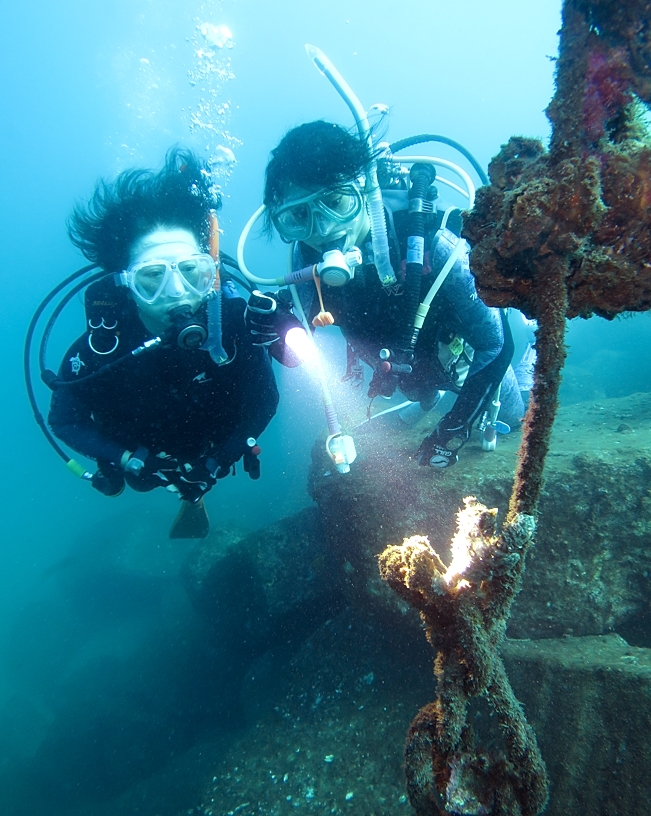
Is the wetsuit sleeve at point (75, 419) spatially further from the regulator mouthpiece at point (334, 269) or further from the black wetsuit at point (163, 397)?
the regulator mouthpiece at point (334, 269)

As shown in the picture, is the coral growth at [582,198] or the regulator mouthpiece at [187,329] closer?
the coral growth at [582,198]

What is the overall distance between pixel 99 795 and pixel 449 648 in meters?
8.80

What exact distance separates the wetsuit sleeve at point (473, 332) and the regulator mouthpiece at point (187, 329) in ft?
8.12

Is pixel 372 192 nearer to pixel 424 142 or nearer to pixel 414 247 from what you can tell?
pixel 414 247

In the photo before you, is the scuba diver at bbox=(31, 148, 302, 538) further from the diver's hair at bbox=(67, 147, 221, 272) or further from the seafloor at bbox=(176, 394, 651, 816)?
the seafloor at bbox=(176, 394, 651, 816)

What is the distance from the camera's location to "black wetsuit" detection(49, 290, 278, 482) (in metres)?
4.59

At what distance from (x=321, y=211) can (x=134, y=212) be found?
241cm

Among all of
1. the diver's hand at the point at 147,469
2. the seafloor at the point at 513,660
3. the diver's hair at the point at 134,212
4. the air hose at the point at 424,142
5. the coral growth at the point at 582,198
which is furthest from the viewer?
the diver's hair at the point at 134,212

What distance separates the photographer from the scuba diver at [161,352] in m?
4.51

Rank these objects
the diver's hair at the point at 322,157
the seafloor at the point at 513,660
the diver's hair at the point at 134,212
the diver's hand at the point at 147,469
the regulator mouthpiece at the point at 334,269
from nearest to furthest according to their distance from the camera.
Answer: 1. the seafloor at the point at 513,660
2. the regulator mouthpiece at the point at 334,269
3. the diver's hair at the point at 322,157
4. the diver's hand at the point at 147,469
5. the diver's hair at the point at 134,212

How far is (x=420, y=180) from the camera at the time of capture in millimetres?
4141

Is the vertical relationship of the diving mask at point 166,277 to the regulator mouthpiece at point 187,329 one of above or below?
above

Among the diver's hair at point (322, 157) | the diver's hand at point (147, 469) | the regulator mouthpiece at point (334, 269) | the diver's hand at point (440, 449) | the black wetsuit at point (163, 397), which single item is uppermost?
the diver's hair at point (322, 157)

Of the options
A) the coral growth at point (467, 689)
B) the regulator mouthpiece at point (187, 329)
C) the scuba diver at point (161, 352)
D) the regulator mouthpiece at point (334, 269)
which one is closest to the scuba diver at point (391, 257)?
the regulator mouthpiece at point (334, 269)
